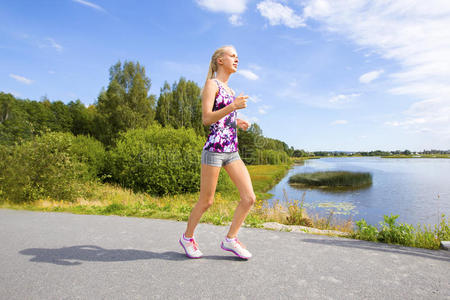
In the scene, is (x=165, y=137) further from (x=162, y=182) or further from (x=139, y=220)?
(x=139, y=220)

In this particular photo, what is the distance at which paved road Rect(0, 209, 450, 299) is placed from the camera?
2523 millimetres

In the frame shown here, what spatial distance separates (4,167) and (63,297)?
902cm

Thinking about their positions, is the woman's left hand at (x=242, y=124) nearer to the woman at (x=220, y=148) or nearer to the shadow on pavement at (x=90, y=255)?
the woman at (x=220, y=148)

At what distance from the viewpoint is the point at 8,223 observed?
5.36 m

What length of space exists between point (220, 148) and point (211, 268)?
1.32 m

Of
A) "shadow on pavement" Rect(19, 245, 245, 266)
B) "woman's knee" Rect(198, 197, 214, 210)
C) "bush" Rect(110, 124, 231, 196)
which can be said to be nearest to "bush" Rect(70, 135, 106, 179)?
"bush" Rect(110, 124, 231, 196)

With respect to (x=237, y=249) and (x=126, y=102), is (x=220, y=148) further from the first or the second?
(x=126, y=102)

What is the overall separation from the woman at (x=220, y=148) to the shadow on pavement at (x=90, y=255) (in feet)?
0.94

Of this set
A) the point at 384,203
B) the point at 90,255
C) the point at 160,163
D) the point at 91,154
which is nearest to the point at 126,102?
the point at 91,154

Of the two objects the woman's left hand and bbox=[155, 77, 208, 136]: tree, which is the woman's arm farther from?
bbox=[155, 77, 208, 136]: tree

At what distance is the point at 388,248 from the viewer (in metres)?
3.75

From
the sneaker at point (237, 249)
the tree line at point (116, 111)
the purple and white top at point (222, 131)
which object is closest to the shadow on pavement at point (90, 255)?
the sneaker at point (237, 249)

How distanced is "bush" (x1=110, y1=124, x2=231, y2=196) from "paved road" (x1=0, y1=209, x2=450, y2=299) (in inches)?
448

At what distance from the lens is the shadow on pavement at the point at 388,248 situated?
351 centimetres
